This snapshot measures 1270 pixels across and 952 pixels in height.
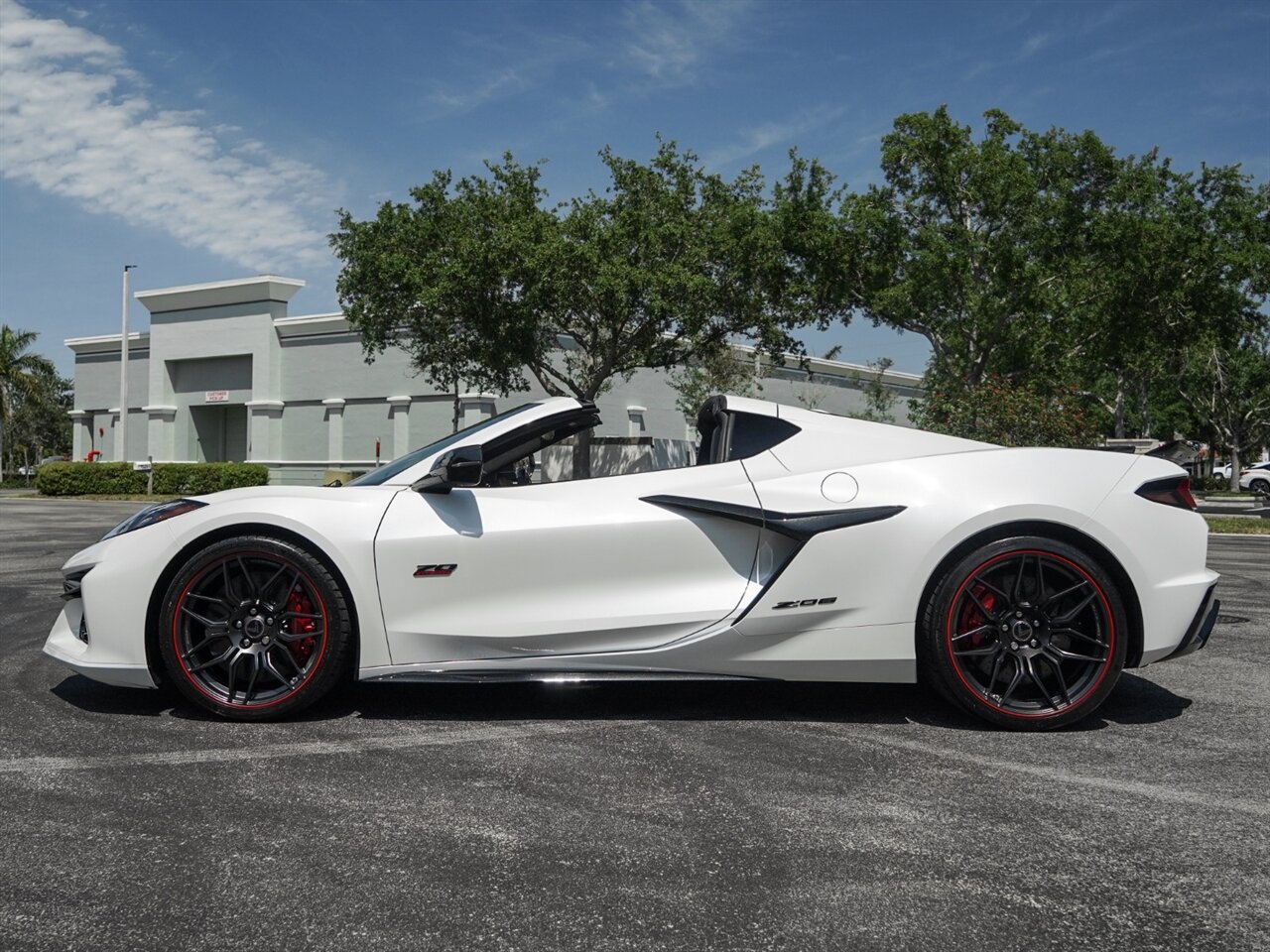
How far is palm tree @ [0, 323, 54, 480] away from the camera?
52.8 m

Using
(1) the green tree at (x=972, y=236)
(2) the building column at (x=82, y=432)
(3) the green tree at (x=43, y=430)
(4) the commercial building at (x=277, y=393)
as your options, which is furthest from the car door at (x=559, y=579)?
(3) the green tree at (x=43, y=430)

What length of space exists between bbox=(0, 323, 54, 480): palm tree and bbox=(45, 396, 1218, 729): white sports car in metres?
56.6

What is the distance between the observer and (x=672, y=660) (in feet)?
13.6

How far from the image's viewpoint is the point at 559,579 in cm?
415

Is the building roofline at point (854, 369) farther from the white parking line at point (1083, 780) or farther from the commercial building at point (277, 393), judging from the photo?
the white parking line at point (1083, 780)

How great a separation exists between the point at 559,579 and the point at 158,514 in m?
1.67

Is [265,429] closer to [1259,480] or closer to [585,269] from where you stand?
[585,269]

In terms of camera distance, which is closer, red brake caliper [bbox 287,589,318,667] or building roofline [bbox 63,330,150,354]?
red brake caliper [bbox 287,589,318,667]

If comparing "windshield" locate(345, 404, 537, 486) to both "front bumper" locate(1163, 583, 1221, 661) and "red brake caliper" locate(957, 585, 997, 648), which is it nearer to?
"red brake caliper" locate(957, 585, 997, 648)

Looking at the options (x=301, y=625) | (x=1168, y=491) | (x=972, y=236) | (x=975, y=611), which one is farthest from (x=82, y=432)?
(x=1168, y=491)

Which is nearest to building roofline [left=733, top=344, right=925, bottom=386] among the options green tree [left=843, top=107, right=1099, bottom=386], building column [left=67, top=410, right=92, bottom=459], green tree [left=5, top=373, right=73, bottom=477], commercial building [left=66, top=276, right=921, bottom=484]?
commercial building [left=66, top=276, right=921, bottom=484]

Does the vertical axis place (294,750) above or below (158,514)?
below

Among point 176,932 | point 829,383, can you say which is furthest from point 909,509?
point 829,383

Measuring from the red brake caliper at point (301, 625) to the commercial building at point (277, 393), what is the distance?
33.4 meters
